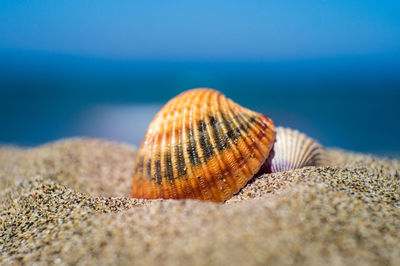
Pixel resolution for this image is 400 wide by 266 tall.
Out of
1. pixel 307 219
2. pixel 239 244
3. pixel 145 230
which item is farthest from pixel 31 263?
pixel 307 219

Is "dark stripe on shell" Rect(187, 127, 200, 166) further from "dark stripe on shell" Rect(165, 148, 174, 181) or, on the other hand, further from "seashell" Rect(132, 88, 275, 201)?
"dark stripe on shell" Rect(165, 148, 174, 181)

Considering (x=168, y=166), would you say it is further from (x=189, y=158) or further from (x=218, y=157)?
(x=218, y=157)

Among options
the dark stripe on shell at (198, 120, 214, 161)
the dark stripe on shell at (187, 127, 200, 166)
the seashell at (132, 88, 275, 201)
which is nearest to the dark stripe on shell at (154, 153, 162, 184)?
the seashell at (132, 88, 275, 201)

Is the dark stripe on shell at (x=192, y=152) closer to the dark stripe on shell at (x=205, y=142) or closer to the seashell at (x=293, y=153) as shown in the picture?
the dark stripe on shell at (x=205, y=142)

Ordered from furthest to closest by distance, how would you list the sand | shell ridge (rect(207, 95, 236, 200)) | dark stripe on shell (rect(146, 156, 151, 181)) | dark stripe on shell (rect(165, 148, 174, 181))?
1. dark stripe on shell (rect(146, 156, 151, 181))
2. dark stripe on shell (rect(165, 148, 174, 181))
3. shell ridge (rect(207, 95, 236, 200))
4. the sand

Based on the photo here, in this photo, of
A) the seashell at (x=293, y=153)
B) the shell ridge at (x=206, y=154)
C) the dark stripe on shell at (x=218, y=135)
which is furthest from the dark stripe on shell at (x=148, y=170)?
the seashell at (x=293, y=153)

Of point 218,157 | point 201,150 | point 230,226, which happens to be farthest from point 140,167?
point 230,226

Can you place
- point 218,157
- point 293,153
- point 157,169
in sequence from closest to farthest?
point 218,157
point 157,169
point 293,153
